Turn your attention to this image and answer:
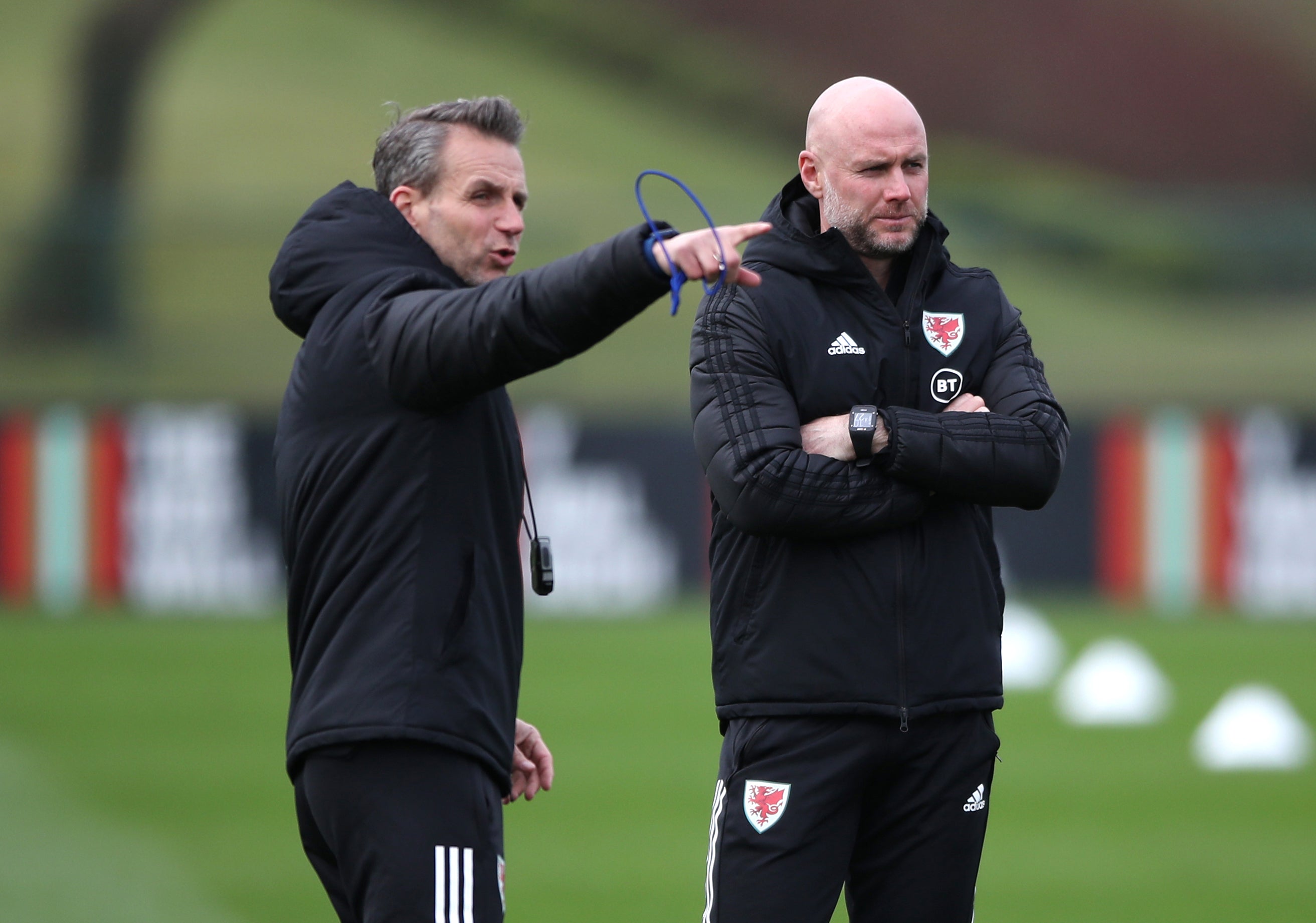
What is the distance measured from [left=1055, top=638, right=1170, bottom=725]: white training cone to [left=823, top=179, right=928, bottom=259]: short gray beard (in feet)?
20.9

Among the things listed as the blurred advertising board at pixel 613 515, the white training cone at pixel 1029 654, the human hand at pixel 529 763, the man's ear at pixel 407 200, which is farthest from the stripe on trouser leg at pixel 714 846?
the blurred advertising board at pixel 613 515

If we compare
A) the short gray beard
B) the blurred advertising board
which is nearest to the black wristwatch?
the short gray beard

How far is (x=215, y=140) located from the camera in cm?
2481

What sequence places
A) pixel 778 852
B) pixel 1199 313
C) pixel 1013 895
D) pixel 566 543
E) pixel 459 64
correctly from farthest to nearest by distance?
pixel 459 64 < pixel 1199 313 < pixel 566 543 < pixel 1013 895 < pixel 778 852

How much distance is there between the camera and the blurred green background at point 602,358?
6.88 meters

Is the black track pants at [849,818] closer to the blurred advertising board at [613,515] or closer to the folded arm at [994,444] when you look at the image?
the folded arm at [994,444]

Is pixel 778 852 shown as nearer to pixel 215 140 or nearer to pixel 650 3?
pixel 215 140

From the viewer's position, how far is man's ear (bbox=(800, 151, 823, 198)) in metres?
3.67

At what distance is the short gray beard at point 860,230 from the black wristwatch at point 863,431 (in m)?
0.30

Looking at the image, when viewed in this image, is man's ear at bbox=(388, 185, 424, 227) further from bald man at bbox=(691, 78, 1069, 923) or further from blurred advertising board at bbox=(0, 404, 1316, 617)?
blurred advertising board at bbox=(0, 404, 1316, 617)

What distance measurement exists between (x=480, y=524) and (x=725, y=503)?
22.5 inches

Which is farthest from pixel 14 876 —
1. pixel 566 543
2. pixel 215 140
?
pixel 215 140

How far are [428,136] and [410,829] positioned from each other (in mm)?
1196

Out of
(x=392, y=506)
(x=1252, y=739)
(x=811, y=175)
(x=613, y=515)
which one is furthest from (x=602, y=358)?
(x=392, y=506)
